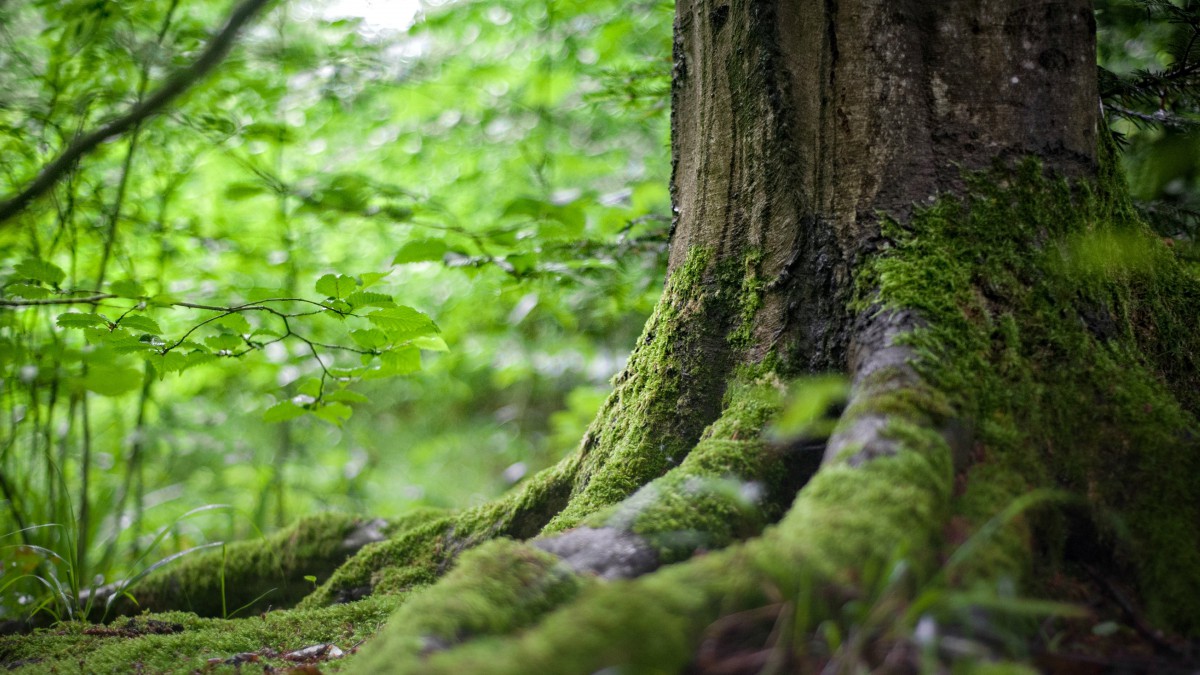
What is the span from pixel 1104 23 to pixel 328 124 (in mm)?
4934

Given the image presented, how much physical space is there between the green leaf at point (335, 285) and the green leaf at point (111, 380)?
1113mm

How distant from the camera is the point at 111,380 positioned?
247 centimetres

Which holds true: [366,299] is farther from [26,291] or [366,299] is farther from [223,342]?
[26,291]

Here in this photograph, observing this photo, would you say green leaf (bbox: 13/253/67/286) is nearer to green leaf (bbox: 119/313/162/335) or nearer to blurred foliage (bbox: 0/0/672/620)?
blurred foliage (bbox: 0/0/672/620)

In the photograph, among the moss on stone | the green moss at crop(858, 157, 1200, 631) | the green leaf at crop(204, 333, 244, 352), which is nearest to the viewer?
the green moss at crop(858, 157, 1200, 631)

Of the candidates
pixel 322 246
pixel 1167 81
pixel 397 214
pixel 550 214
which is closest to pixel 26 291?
pixel 397 214

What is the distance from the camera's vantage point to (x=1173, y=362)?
70.2 inches

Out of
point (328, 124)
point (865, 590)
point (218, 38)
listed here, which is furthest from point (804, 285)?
point (328, 124)

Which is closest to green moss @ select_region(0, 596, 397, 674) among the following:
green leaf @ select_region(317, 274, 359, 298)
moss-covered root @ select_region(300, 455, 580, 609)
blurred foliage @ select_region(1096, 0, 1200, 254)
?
moss-covered root @ select_region(300, 455, 580, 609)

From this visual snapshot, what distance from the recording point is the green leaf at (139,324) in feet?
6.14

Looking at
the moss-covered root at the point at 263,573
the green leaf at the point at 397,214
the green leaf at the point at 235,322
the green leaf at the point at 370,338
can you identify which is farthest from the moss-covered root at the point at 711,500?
the green leaf at the point at 397,214

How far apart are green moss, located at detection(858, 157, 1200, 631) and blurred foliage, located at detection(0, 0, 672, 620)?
1312 millimetres

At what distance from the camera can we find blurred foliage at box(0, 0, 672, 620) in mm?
2586

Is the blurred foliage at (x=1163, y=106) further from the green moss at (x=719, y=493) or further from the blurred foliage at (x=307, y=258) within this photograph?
the blurred foliage at (x=307, y=258)
